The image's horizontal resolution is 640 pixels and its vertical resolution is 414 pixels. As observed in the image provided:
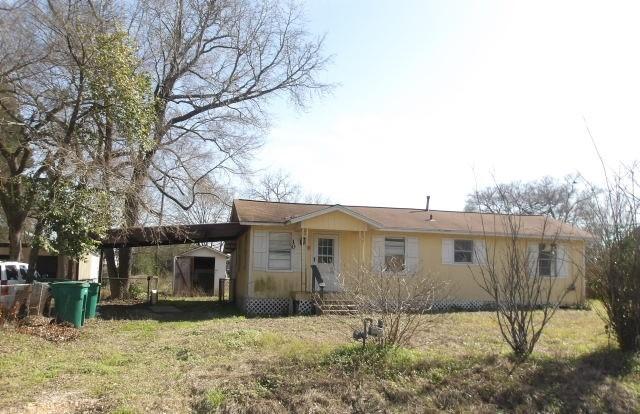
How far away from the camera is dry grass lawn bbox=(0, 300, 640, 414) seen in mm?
6789

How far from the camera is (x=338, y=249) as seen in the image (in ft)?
60.6

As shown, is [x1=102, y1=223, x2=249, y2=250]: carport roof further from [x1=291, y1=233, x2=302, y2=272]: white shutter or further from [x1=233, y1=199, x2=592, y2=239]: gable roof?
[x1=291, y1=233, x2=302, y2=272]: white shutter

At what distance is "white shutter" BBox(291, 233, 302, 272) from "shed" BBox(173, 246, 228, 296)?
43.8 feet

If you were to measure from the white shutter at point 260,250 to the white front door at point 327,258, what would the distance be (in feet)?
5.62

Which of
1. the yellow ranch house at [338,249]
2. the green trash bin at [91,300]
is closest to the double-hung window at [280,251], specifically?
the yellow ranch house at [338,249]

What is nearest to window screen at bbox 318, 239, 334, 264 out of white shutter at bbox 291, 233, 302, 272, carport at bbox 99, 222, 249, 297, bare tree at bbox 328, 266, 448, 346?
white shutter at bbox 291, 233, 302, 272

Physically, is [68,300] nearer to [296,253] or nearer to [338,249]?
[296,253]

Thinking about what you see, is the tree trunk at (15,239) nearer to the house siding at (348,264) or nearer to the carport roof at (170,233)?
the carport roof at (170,233)

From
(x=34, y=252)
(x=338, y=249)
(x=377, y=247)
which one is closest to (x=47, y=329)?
(x=34, y=252)

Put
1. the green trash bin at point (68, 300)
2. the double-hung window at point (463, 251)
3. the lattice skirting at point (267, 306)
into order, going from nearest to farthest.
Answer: the green trash bin at point (68, 300), the lattice skirting at point (267, 306), the double-hung window at point (463, 251)

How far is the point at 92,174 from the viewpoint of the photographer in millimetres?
13680

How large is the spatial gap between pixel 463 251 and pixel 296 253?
6.23 metres

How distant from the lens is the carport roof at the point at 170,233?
17.4m

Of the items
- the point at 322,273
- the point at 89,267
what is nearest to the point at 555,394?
the point at 322,273
